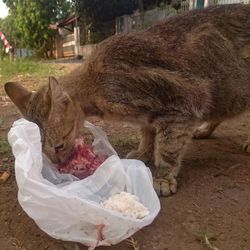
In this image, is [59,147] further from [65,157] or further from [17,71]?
[17,71]

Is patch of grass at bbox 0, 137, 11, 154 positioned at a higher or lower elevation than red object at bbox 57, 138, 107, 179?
lower

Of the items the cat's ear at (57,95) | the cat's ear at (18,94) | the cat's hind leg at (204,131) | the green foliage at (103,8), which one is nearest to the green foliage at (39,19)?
the green foliage at (103,8)

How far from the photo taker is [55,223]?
223 centimetres

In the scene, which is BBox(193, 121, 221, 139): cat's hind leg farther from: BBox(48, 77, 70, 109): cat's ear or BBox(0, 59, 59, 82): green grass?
BBox(0, 59, 59, 82): green grass

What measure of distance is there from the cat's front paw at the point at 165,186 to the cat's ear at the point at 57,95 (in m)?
0.88

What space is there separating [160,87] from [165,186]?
28.5 inches

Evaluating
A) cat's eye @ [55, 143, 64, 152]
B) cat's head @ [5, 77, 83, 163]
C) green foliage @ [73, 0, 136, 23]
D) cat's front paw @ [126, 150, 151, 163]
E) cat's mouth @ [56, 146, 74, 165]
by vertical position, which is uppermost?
green foliage @ [73, 0, 136, 23]

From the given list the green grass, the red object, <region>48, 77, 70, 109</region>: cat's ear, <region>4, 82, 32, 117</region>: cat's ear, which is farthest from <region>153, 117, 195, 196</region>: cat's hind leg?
the green grass

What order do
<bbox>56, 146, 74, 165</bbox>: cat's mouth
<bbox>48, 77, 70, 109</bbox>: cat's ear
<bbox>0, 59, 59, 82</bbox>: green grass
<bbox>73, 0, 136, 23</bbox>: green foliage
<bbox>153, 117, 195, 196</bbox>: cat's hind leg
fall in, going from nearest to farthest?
<bbox>48, 77, 70, 109</bbox>: cat's ear
<bbox>56, 146, 74, 165</bbox>: cat's mouth
<bbox>153, 117, 195, 196</bbox>: cat's hind leg
<bbox>0, 59, 59, 82</bbox>: green grass
<bbox>73, 0, 136, 23</bbox>: green foliage

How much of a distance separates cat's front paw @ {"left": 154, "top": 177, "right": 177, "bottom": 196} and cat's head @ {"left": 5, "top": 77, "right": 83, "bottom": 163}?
689mm

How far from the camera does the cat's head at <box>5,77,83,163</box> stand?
9.57 feet

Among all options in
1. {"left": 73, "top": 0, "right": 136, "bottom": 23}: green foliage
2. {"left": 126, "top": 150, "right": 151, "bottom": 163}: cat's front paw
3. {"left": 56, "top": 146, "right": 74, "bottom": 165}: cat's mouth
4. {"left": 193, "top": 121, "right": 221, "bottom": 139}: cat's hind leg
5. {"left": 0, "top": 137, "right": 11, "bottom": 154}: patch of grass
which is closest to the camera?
{"left": 56, "top": 146, "right": 74, "bottom": 165}: cat's mouth

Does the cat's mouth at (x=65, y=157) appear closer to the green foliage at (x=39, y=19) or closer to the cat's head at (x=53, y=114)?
the cat's head at (x=53, y=114)

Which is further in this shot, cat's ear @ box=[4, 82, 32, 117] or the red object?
cat's ear @ box=[4, 82, 32, 117]
